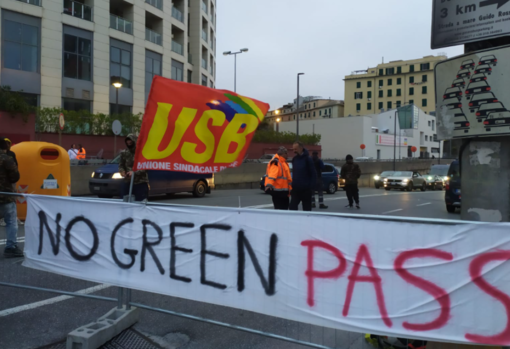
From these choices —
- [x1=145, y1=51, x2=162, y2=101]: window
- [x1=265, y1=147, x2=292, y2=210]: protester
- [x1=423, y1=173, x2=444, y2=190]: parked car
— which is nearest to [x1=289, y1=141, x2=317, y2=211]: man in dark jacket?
[x1=265, y1=147, x2=292, y2=210]: protester

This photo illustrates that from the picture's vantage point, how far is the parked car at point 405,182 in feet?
91.4

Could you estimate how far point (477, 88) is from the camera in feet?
10.6

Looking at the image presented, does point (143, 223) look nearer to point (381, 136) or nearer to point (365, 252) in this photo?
point (365, 252)

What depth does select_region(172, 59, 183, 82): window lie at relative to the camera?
37.6 m

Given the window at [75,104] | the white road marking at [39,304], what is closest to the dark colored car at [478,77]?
Result: the white road marking at [39,304]

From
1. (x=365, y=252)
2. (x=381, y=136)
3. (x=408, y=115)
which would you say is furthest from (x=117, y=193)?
(x=408, y=115)

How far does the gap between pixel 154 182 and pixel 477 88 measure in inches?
504

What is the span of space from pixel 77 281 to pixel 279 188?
165 inches

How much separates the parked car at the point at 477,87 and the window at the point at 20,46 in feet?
93.2

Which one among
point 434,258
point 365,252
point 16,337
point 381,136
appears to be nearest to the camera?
point 434,258

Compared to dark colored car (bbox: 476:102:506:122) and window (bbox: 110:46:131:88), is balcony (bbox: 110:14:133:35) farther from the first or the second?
dark colored car (bbox: 476:102:506:122)

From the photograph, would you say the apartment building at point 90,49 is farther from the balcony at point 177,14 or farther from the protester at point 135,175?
the protester at point 135,175

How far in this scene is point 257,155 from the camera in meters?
42.4

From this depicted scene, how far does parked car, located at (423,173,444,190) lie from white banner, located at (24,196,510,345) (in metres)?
28.9
